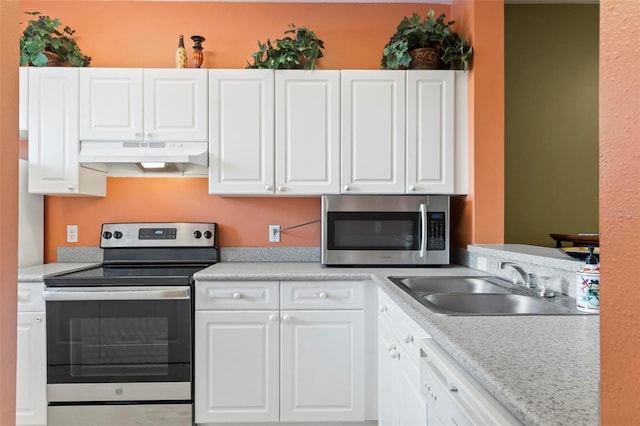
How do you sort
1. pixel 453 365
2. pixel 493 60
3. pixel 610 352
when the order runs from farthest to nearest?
pixel 493 60 < pixel 453 365 < pixel 610 352

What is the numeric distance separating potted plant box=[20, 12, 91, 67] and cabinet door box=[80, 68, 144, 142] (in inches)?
9.7

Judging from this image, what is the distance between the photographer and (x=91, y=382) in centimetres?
193

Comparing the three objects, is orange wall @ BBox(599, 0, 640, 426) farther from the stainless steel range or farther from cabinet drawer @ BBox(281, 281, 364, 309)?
the stainless steel range

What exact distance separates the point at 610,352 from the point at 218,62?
9.02ft

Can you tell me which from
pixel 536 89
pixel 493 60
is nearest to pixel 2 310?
pixel 493 60

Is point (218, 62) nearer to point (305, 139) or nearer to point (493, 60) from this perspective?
point (305, 139)

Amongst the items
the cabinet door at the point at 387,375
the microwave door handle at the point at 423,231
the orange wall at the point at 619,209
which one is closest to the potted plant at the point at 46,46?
the microwave door handle at the point at 423,231

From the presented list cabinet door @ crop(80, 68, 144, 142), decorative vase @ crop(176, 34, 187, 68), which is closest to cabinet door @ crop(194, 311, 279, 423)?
cabinet door @ crop(80, 68, 144, 142)

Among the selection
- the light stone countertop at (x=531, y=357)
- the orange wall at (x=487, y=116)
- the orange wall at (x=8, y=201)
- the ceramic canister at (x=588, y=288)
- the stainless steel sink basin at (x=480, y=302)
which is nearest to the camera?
the light stone countertop at (x=531, y=357)

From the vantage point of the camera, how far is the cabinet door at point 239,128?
2.30m

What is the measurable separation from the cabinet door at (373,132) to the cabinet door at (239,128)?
1.53 feet

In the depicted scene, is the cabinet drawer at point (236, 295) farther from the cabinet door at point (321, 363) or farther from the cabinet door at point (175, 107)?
the cabinet door at point (175, 107)

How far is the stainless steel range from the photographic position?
193 cm

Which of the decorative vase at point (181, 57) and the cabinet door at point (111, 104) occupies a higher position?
the decorative vase at point (181, 57)
